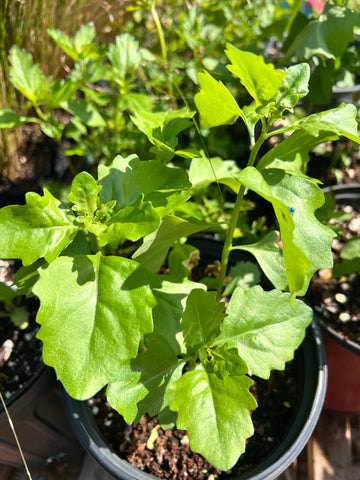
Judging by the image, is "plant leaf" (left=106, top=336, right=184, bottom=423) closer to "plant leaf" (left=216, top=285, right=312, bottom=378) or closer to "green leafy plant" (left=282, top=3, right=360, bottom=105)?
"plant leaf" (left=216, top=285, right=312, bottom=378)

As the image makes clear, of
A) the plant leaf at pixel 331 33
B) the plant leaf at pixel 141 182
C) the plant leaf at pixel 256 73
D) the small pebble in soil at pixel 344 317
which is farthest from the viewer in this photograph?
the small pebble in soil at pixel 344 317

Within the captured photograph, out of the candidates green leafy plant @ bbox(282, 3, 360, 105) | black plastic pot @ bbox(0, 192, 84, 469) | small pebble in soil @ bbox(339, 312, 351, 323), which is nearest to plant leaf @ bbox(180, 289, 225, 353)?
black plastic pot @ bbox(0, 192, 84, 469)

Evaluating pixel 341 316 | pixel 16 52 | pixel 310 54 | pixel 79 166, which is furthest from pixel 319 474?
pixel 16 52

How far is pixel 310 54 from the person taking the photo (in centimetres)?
100

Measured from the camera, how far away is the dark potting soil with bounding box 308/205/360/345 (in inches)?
44.2

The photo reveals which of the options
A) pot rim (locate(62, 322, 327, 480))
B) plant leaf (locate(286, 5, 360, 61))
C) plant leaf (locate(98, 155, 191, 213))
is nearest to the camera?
plant leaf (locate(98, 155, 191, 213))

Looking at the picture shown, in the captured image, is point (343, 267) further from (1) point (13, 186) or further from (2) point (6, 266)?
(1) point (13, 186)

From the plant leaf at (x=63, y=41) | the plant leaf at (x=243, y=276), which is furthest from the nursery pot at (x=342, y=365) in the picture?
the plant leaf at (x=63, y=41)

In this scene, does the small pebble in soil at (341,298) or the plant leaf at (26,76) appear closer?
the plant leaf at (26,76)

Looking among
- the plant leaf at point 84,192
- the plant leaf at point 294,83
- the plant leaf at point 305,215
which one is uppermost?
the plant leaf at point 294,83

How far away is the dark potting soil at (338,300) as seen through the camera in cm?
112

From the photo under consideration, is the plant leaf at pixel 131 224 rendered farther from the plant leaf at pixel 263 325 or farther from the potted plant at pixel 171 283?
the plant leaf at pixel 263 325

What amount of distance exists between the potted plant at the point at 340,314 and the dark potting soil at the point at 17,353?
2.28ft

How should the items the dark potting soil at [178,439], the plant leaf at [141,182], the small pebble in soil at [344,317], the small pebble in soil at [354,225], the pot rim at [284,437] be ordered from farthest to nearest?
the small pebble in soil at [354,225] < the small pebble in soil at [344,317] < the dark potting soil at [178,439] < the pot rim at [284,437] < the plant leaf at [141,182]
